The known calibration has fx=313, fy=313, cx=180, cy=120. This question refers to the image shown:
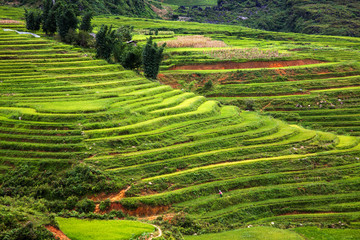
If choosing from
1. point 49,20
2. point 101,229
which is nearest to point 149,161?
point 101,229

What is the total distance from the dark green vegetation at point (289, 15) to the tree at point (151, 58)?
310ft

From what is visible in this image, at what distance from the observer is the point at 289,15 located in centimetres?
14475

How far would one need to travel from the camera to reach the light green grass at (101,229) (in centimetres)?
1733

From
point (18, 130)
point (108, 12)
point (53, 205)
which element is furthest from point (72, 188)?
point (108, 12)

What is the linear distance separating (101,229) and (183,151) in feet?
43.3

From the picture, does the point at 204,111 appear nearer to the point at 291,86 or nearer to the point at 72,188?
the point at 72,188

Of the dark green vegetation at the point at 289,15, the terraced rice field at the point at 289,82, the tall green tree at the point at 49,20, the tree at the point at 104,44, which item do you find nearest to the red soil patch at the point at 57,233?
the tree at the point at 104,44

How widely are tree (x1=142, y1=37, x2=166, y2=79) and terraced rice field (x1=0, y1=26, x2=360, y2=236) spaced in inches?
469

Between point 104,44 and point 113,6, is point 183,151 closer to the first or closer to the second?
point 104,44

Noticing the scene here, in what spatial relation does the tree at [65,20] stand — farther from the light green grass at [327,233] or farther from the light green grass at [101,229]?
the light green grass at [327,233]

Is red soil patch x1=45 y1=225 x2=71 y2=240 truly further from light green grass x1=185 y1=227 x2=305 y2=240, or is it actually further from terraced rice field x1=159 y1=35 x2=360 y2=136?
terraced rice field x1=159 y1=35 x2=360 y2=136

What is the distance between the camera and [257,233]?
70.8ft

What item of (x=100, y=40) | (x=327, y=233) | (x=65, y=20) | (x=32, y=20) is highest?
(x=65, y=20)

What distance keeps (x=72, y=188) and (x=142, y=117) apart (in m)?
12.9
